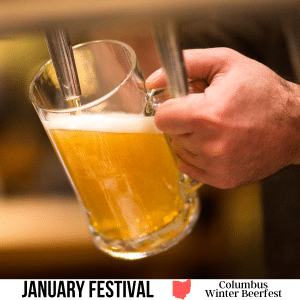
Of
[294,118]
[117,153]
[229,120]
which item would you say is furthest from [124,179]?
[294,118]

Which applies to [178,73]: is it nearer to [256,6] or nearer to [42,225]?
[256,6]

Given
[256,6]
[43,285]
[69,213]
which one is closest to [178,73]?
[256,6]

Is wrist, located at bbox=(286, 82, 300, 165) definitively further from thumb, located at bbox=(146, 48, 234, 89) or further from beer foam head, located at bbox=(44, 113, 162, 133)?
beer foam head, located at bbox=(44, 113, 162, 133)

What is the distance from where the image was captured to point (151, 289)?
629mm

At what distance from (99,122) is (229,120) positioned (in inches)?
7.4

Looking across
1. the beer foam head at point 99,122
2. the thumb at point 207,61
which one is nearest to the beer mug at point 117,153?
the beer foam head at point 99,122

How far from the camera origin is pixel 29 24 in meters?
0.12

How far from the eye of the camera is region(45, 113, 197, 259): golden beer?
0.45 meters

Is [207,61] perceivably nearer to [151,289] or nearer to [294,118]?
[294,118]

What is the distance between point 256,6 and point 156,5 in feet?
0.11

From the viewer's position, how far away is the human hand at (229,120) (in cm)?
47

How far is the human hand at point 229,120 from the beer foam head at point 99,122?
0.03 m

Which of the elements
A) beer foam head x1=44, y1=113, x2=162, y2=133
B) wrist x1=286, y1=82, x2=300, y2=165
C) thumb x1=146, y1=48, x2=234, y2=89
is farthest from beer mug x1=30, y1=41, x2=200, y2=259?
wrist x1=286, y1=82, x2=300, y2=165

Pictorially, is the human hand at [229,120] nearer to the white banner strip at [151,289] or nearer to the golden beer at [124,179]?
the golden beer at [124,179]
